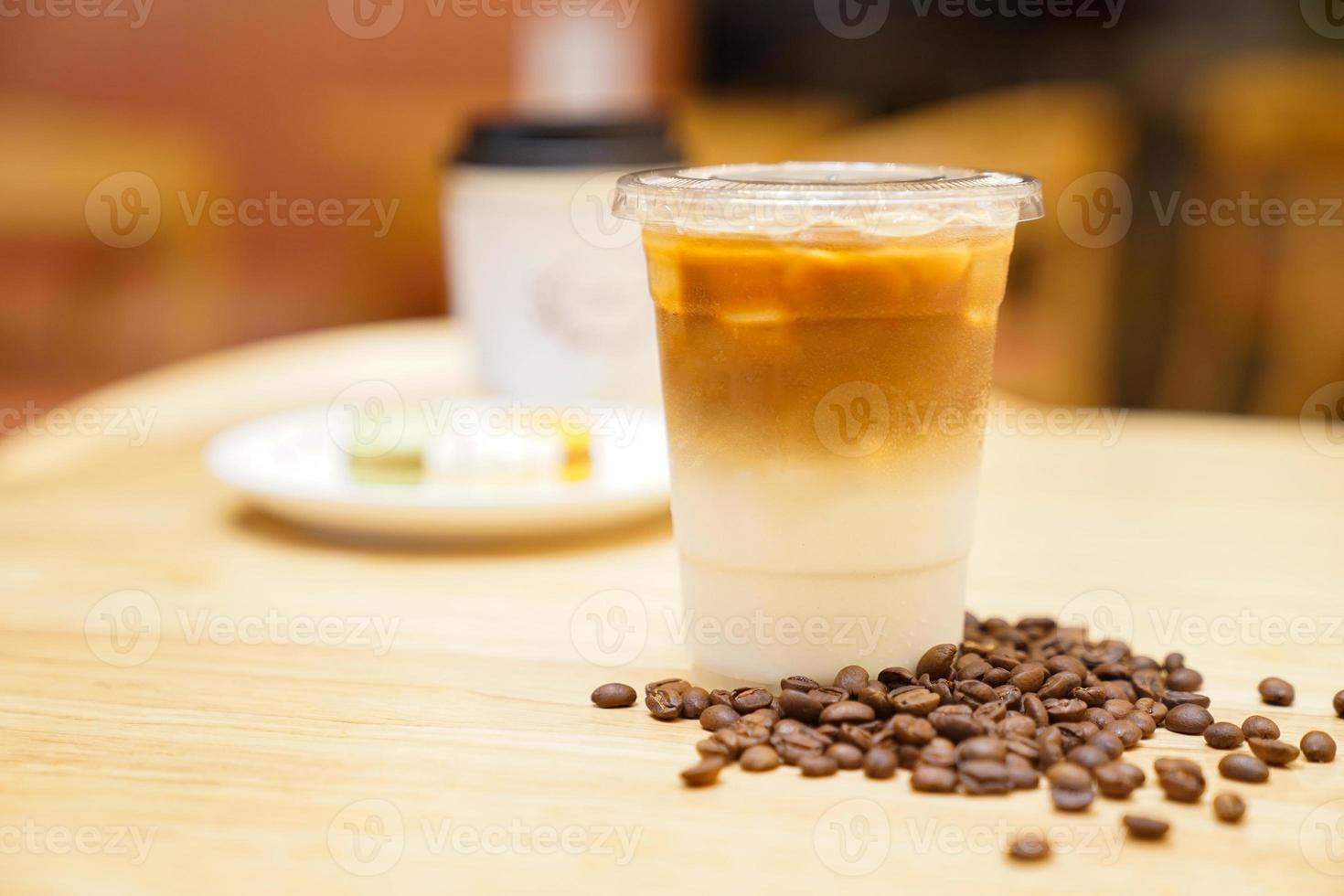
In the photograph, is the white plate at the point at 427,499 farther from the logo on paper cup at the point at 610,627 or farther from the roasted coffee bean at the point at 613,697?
the roasted coffee bean at the point at 613,697

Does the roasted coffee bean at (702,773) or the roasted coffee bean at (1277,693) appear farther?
the roasted coffee bean at (1277,693)

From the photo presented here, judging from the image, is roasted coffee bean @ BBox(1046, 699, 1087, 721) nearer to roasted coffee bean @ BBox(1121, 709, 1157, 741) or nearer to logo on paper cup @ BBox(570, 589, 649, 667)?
roasted coffee bean @ BBox(1121, 709, 1157, 741)

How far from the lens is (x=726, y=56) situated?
521 cm

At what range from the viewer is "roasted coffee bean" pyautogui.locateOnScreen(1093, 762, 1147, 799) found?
0.85 metres

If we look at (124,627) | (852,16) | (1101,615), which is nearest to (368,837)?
(124,627)

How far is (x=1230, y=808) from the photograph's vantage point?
32.4 inches

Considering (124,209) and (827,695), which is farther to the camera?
(124,209)

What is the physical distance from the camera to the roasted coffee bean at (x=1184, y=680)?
1.06 m

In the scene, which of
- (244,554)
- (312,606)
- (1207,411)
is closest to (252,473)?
(244,554)

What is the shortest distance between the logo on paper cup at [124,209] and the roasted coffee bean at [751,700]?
11.9ft

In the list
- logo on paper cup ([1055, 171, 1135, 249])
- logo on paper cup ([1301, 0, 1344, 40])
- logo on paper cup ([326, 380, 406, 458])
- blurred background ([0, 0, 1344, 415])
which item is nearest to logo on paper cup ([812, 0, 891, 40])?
blurred background ([0, 0, 1344, 415])

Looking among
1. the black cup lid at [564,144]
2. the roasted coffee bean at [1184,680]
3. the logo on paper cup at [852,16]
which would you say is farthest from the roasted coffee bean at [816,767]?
the logo on paper cup at [852,16]

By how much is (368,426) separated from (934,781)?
0.98 m

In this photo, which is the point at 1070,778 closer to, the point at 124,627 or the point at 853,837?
the point at 853,837
